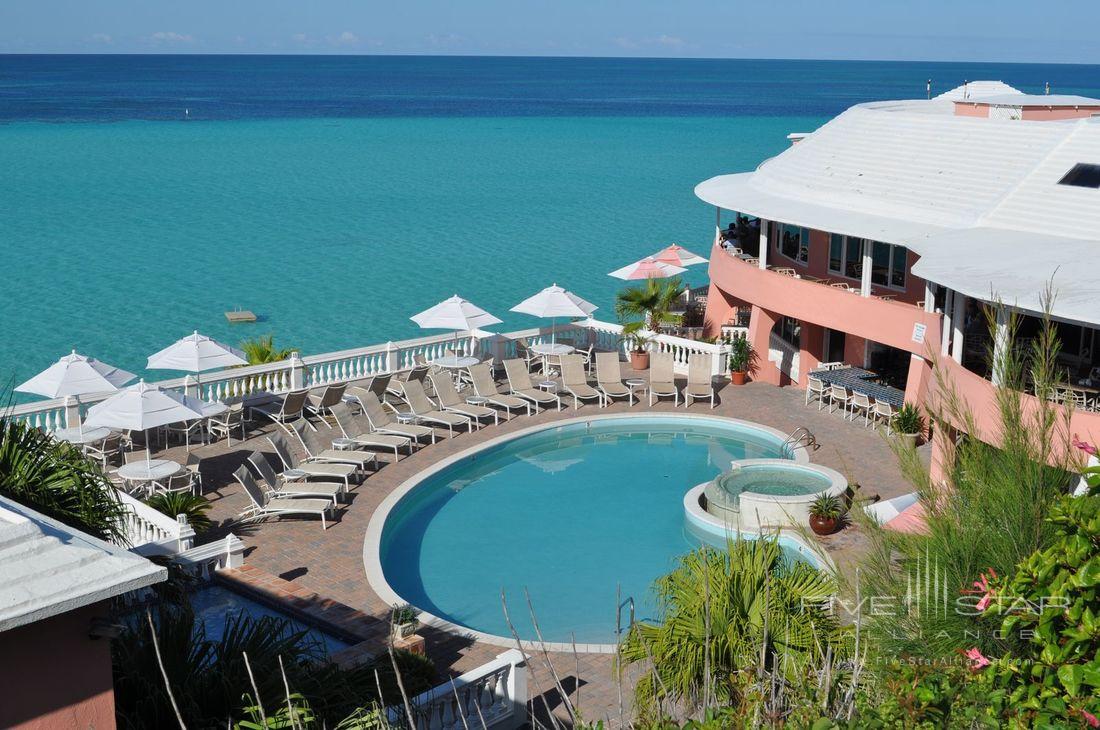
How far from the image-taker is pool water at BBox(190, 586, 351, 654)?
46.2 feet

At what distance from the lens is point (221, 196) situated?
72312 millimetres

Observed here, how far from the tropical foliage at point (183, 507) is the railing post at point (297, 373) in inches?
253

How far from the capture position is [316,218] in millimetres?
64812

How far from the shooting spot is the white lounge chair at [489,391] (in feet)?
80.6

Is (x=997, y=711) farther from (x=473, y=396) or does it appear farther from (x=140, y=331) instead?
(x=140, y=331)

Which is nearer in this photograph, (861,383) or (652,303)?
(861,383)

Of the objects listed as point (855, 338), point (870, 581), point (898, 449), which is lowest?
point (855, 338)

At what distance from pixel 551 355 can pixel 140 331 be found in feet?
63.4

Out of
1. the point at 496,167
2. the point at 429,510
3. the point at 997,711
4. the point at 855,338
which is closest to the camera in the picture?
A: the point at 997,711

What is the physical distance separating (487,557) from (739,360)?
10.4 m

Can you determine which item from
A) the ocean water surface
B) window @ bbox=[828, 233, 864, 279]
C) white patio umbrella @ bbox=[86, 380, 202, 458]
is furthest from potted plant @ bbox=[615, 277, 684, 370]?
the ocean water surface

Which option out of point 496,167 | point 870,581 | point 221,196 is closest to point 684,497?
point 870,581

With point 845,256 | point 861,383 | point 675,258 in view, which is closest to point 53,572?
point 861,383

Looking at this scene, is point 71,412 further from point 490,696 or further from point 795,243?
point 795,243
